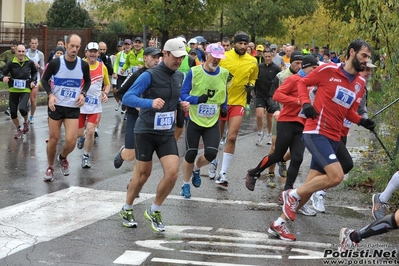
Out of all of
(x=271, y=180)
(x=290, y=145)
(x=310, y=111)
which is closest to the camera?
(x=310, y=111)

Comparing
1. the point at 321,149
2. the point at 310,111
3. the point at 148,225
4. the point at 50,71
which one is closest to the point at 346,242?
the point at 321,149

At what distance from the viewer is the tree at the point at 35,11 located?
7714cm

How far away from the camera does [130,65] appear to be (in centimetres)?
1811

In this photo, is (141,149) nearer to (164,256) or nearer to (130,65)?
(164,256)

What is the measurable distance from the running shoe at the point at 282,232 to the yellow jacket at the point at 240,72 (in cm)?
357

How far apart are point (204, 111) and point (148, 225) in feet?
7.04

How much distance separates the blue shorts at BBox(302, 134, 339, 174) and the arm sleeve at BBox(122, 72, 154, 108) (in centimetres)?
169

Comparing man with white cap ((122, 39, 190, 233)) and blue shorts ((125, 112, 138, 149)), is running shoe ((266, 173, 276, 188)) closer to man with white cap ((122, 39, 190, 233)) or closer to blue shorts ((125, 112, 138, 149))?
blue shorts ((125, 112, 138, 149))

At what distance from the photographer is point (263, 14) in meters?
41.5

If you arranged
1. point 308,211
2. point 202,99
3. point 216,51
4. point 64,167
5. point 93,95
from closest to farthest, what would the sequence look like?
point 308,211 → point 202,99 → point 216,51 → point 64,167 → point 93,95

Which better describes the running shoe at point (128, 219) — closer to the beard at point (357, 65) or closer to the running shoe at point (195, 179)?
the running shoe at point (195, 179)

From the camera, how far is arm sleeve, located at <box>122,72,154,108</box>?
7590mm

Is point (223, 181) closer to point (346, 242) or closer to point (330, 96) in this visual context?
point (330, 96)

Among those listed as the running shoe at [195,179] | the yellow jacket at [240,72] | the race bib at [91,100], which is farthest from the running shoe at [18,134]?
the running shoe at [195,179]
